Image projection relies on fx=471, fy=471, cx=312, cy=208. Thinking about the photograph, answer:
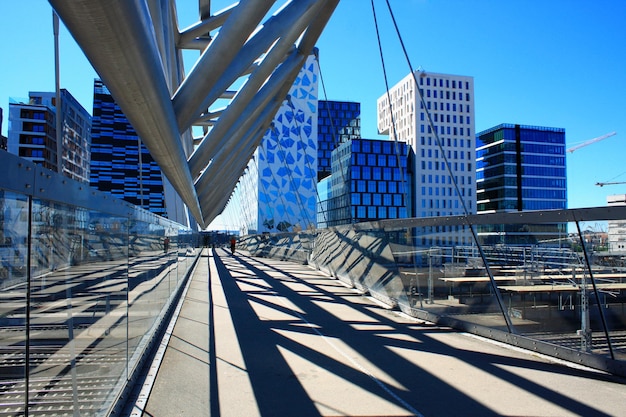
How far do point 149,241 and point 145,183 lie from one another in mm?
87172

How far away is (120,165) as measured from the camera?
8931 centimetres

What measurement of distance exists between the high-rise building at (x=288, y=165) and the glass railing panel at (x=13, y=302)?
251 ft

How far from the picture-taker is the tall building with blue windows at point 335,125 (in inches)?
4865

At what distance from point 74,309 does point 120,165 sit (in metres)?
93.6

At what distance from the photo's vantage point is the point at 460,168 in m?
88.2

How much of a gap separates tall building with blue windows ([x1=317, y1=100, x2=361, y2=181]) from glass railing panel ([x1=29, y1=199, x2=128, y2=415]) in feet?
388

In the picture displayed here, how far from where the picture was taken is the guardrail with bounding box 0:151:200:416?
2.10 meters

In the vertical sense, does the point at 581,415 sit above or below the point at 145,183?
below

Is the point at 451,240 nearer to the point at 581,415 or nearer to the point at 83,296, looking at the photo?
the point at 581,415

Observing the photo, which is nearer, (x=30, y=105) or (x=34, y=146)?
(x=30, y=105)

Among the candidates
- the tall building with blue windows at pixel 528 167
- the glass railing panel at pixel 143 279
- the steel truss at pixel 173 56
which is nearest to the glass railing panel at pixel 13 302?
the steel truss at pixel 173 56

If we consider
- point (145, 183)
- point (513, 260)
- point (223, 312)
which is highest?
point (145, 183)

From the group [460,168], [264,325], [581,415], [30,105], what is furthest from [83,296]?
[460,168]

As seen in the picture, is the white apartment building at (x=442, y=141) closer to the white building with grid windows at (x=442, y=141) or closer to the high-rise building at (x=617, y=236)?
the white building with grid windows at (x=442, y=141)
